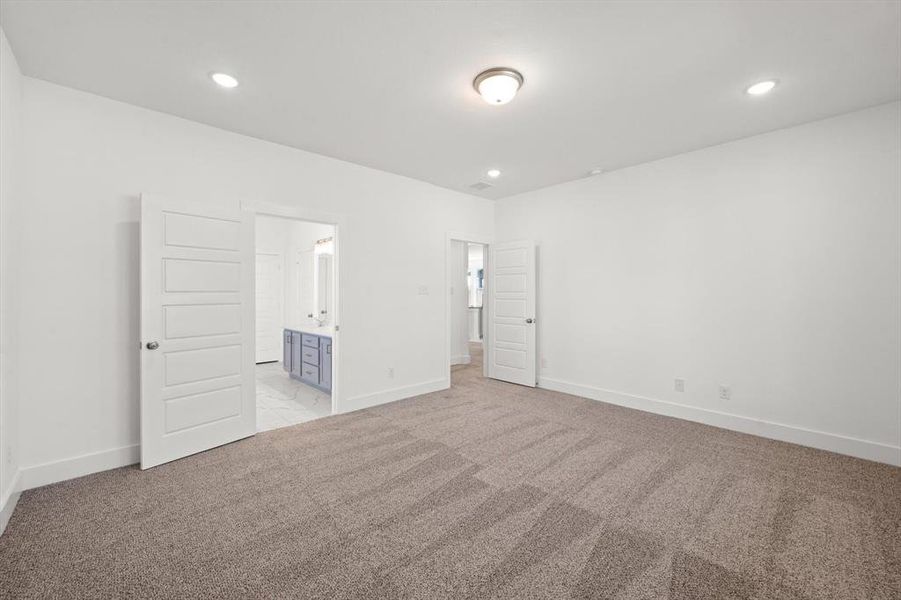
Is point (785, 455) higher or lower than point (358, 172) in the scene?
lower

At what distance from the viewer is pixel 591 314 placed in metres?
4.86

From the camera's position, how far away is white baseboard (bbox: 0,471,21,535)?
6.81ft

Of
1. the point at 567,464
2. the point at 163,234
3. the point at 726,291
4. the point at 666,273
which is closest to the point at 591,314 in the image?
the point at 666,273

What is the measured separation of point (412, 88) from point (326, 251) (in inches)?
161

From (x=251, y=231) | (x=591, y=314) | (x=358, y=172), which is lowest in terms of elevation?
(x=591, y=314)

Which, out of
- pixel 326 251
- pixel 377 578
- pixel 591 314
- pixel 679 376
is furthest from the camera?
pixel 326 251

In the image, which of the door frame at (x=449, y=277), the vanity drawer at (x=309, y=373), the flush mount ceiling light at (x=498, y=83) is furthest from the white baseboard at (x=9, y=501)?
the door frame at (x=449, y=277)

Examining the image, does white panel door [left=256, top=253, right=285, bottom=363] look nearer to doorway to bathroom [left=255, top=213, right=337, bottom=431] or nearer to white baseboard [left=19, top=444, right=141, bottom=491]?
doorway to bathroom [left=255, top=213, right=337, bottom=431]

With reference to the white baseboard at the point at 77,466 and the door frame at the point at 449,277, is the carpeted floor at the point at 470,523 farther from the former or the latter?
the door frame at the point at 449,277

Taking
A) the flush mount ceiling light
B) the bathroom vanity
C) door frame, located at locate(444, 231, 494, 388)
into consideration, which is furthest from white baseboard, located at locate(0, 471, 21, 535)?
door frame, located at locate(444, 231, 494, 388)

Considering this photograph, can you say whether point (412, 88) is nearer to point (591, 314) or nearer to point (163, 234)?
point (163, 234)

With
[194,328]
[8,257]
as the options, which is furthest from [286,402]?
[8,257]

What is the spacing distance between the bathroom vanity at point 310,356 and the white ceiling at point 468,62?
2.47 meters

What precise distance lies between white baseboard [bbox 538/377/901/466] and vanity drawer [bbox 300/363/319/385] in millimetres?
3401
